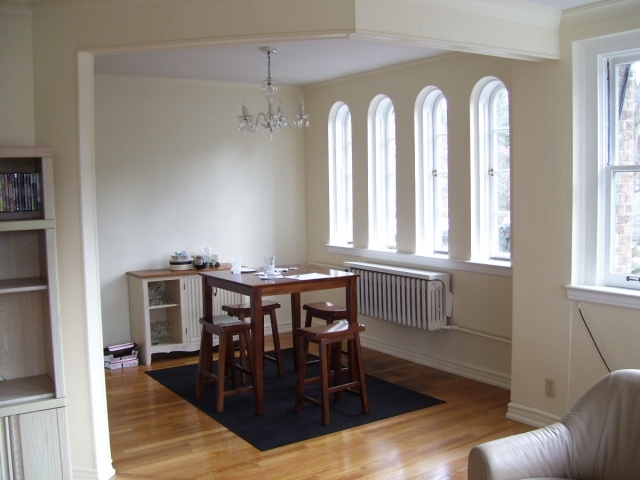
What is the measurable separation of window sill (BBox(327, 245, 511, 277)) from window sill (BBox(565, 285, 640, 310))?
0.95 metres

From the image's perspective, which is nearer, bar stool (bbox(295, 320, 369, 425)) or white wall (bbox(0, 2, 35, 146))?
white wall (bbox(0, 2, 35, 146))

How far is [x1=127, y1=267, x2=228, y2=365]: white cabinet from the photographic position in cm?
632

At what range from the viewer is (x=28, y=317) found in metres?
3.62

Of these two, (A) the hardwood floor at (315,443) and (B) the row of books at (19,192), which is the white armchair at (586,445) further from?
(B) the row of books at (19,192)

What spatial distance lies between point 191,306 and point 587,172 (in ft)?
12.6

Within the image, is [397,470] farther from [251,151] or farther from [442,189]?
[251,151]

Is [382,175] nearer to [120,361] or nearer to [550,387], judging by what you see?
[550,387]

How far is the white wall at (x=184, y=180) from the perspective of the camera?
651cm

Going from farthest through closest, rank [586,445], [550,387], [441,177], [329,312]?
[441,177], [329,312], [550,387], [586,445]

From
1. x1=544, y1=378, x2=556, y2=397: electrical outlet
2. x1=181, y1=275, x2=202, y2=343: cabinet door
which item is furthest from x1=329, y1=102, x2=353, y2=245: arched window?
x1=544, y1=378, x2=556, y2=397: electrical outlet

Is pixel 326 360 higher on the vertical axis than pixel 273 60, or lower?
lower

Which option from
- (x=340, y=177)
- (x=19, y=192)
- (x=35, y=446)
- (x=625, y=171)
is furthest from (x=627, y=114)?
(x=35, y=446)

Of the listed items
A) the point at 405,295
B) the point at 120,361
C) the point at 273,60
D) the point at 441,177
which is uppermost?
the point at 273,60

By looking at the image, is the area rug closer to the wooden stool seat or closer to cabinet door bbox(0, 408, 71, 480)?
the wooden stool seat
